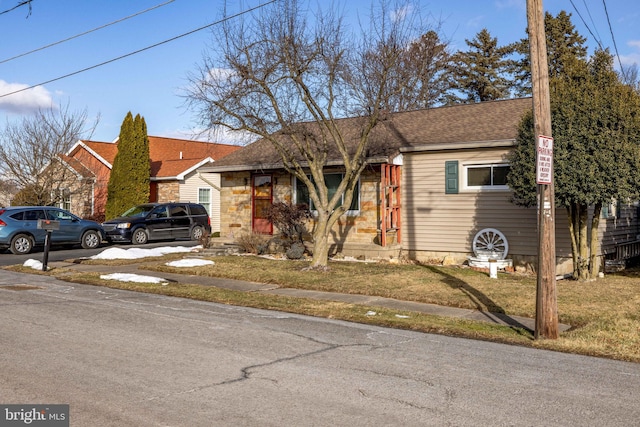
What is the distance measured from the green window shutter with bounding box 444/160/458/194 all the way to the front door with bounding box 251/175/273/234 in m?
6.28

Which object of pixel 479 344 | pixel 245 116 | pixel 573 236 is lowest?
pixel 479 344

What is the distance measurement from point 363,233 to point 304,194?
2.71 m

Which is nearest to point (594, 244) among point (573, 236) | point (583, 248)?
point (583, 248)

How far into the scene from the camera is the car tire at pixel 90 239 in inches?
880

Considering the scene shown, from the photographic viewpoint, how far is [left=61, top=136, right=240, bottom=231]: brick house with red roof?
31.8m

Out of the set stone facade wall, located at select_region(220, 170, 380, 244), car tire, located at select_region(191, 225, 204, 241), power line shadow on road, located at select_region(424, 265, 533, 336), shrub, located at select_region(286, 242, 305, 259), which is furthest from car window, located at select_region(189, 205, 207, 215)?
power line shadow on road, located at select_region(424, 265, 533, 336)

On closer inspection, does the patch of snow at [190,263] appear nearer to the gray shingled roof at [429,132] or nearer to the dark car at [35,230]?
the gray shingled roof at [429,132]

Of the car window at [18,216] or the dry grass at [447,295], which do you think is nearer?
the dry grass at [447,295]

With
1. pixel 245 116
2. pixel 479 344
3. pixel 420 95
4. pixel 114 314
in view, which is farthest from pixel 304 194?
pixel 420 95

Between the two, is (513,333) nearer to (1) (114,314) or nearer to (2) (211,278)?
(1) (114,314)

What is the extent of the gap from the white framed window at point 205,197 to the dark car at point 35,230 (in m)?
9.00

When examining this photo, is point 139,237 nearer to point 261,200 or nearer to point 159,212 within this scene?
point 159,212

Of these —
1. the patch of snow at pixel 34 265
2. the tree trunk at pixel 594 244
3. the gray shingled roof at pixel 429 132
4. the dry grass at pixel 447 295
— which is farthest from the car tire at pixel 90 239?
the tree trunk at pixel 594 244

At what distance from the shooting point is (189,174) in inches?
1244
